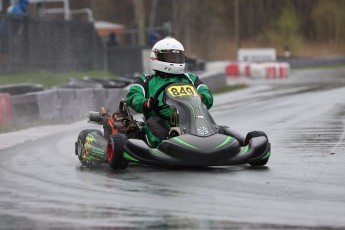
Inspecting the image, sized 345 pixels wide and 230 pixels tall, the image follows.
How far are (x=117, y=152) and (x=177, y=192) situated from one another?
1.67 meters

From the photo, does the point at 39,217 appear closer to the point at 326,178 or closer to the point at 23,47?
the point at 326,178


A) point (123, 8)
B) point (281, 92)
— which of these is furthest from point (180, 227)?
point (123, 8)

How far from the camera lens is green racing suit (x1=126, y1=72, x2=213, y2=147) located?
10870mm

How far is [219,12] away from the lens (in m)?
84.0

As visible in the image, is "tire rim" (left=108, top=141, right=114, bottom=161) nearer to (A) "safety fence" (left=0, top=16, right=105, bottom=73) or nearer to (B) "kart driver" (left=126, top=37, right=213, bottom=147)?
(B) "kart driver" (left=126, top=37, right=213, bottom=147)

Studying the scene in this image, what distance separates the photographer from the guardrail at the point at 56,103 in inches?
681

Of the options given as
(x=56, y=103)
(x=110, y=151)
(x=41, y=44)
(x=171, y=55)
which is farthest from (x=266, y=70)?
(x=110, y=151)

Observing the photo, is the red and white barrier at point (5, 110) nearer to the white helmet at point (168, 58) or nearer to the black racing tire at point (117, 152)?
the white helmet at point (168, 58)

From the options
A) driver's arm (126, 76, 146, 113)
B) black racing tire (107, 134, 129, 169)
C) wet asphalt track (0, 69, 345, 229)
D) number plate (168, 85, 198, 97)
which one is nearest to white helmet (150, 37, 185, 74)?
driver's arm (126, 76, 146, 113)

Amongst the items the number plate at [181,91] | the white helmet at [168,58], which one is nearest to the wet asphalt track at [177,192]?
the number plate at [181,91]

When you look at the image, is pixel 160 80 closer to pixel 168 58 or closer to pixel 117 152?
pixel 168 58

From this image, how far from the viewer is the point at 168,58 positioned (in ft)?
36.4

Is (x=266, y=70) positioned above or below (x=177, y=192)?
below

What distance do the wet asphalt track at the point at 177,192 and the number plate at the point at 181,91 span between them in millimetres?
848
